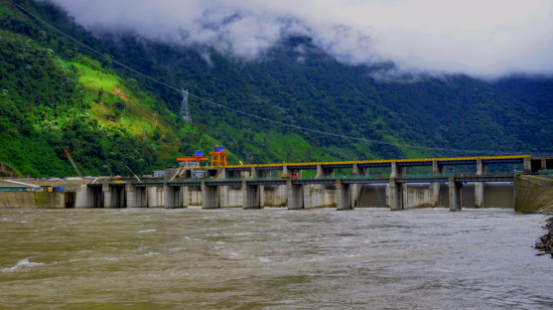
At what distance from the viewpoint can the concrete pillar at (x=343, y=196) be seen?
3622 inches

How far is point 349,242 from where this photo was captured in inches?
1277

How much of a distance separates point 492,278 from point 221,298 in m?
9.38

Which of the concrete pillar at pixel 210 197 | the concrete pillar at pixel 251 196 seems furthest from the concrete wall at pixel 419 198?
the concrete pillar at pixel 210 197

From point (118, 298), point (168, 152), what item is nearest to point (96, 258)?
point (118, 298)

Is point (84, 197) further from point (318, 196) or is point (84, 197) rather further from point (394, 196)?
point (394, 196)

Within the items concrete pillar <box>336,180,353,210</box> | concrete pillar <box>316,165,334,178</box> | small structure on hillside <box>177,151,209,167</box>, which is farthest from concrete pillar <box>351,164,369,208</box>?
small structure on hillside <box>177,151,209,167</box>

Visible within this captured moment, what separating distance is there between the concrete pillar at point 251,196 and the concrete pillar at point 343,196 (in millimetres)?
18444

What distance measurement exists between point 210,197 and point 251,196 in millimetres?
8842

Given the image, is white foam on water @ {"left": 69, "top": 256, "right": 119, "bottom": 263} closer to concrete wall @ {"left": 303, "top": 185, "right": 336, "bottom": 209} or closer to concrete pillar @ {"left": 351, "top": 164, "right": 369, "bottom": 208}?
concrete wall @ {"left": 303, "top": 185, "right": 336, "bottom": 209}

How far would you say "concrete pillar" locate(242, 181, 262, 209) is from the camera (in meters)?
101

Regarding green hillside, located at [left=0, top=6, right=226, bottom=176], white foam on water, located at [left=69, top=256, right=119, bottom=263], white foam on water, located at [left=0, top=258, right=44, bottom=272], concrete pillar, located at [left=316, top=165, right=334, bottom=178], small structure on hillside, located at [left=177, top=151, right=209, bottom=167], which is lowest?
white foam on water, located at [left=69, top=256, right=119, bottom=263]

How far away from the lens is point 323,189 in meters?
111

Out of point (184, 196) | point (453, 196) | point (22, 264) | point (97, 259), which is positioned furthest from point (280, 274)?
point (184, 196)

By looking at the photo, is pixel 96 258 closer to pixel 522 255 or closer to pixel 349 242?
pixel 349 242
